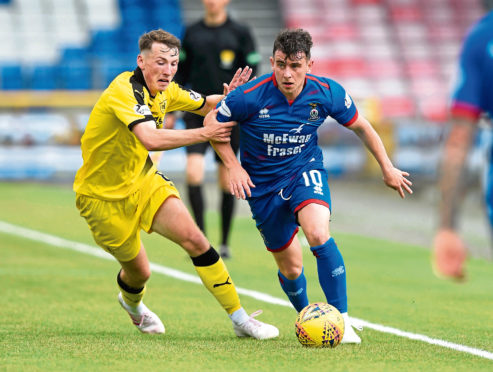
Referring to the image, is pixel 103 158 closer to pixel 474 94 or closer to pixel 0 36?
pixel 474 94

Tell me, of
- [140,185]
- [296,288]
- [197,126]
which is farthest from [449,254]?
[197,126]

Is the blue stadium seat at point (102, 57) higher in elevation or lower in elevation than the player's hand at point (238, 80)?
lower

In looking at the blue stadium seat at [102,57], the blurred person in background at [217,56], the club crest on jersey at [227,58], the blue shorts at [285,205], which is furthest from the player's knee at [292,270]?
the blue stadium seat at [102,57]

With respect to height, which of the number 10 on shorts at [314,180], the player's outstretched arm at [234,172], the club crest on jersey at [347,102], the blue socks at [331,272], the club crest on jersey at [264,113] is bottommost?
the blue socks at [331,272]

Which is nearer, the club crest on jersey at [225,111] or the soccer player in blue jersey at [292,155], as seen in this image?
the soccer player in blue jersey at [292,155]

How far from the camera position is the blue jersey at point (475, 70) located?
363 cm

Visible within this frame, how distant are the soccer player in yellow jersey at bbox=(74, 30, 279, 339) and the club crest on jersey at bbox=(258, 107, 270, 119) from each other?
0.82ft

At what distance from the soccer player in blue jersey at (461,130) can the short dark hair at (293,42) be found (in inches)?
82.4

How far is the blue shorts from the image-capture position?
237 inches

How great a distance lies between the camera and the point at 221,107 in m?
5.94

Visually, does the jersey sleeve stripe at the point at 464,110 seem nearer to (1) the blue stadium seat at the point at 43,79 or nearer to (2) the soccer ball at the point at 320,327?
(2) the soccer ball at the point at 320,327

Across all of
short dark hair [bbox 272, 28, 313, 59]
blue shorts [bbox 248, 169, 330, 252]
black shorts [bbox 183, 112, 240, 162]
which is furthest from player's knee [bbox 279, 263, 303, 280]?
black shorts [bbox 183, 112, 240, 162]

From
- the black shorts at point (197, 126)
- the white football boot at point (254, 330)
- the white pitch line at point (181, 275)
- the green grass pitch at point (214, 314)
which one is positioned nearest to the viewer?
the green grass pitch at point (214, 314)

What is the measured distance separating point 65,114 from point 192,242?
50.6 ft
